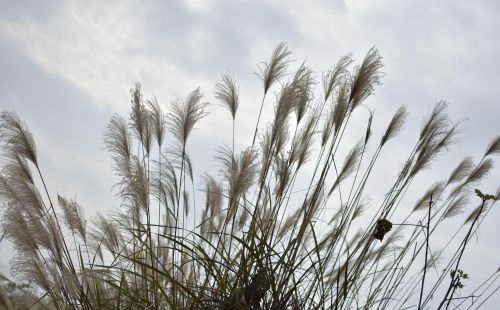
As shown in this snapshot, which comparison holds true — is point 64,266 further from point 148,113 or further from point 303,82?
point 303,82

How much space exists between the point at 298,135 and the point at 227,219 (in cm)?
60

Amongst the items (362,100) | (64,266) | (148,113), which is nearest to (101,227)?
(64,266)

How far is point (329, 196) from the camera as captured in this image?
330 centimetres

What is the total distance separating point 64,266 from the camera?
2682mm

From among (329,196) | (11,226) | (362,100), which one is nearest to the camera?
(11,226)

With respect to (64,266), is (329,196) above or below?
above

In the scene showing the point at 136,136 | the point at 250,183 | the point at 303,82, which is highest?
the point at 303,82

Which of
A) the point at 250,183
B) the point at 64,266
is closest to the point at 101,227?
the point at 64,266

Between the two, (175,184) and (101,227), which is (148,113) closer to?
(175,184)

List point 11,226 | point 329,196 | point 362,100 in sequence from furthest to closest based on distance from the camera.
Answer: point 329,196 < point 362,100 < point 11,226

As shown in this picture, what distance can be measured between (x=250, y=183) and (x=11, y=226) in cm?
114

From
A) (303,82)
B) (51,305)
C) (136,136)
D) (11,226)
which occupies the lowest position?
(51,305)

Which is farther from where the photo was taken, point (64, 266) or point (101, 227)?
point (101, 227)

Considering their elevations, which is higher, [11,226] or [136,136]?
[136,136]
